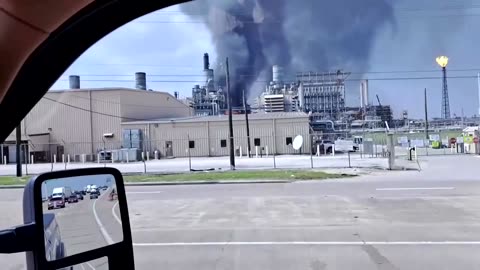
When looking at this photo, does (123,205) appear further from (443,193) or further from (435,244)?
(443,193)

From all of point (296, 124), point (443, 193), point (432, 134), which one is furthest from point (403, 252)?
point (432, 134)

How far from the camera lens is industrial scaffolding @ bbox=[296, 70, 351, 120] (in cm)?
8681

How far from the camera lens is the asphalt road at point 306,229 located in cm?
683

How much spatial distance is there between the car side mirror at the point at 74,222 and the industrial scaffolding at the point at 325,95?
84812 millimetres

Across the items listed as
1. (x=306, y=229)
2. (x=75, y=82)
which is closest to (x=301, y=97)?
(x=75, y=82)

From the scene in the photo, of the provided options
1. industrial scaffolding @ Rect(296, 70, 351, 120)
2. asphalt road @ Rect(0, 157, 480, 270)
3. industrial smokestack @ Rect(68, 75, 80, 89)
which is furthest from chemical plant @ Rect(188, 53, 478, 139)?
asphalt road @ Rect(0, 157, 480, 270)

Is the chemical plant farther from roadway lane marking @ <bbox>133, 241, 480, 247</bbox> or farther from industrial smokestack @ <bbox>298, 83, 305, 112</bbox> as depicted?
roadway lane marking @ <bbox>133, 241, 480, 247</bbox>

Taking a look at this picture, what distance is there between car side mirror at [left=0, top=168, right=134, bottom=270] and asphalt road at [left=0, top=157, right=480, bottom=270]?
37 mm

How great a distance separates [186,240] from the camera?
8.59m

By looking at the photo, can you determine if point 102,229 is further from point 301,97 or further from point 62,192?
point 301,97

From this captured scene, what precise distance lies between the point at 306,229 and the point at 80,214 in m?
7.79

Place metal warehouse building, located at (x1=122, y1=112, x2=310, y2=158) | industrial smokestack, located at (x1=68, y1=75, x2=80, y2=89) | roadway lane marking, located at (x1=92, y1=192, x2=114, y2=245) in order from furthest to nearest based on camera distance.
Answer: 1. industrial smokestack, located at (x1=68, y1=75, x2=80, y2=89)
2. metal warehouse building, located at (x1=122, y1=112, x2=310, y2=158)
3. roadway lane marking, located at (x1=92, y1=192, x2=114, y2=245)

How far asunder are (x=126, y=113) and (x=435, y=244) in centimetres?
5524

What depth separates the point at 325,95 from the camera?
87000 mm
